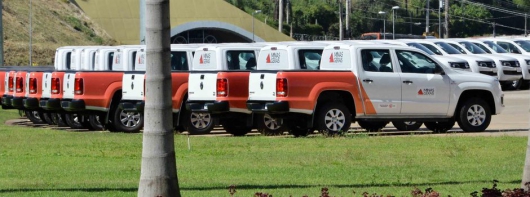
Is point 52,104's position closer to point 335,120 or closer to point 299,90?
point 299,90

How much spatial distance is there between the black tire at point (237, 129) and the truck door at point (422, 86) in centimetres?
346

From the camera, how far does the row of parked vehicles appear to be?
800 inches

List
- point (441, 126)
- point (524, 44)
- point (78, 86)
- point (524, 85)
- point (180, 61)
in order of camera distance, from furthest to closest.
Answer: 1. point (524, 44)
2. point (524, 85)
3. point (78, 86)
4. point (180, 61)
5. point (441, 126)

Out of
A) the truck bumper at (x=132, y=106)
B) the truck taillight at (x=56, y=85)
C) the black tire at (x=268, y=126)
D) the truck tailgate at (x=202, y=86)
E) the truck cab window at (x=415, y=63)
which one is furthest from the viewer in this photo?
the truck taillight at (x=56, y=85)

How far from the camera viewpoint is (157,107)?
31.6 ft

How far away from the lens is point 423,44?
38969 mm

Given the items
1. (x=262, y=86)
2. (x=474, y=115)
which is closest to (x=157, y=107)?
(x=262, y=86)

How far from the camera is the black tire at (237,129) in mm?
22413

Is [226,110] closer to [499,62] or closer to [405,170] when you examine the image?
[405,170]

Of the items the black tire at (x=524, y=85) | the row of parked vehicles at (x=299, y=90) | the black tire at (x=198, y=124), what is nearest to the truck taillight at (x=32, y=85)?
the row of parked vehicles at (x=299, y=90)

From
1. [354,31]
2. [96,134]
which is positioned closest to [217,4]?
[354,31]

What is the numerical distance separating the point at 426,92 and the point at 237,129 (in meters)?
4.09

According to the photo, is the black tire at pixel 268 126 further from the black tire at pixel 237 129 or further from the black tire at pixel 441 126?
the black tire at pixel 441 126

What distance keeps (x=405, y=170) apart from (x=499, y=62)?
25.0m
